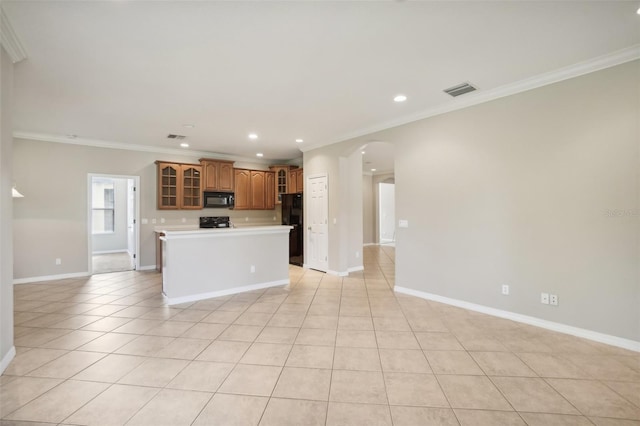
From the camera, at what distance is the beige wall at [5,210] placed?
2256 mm

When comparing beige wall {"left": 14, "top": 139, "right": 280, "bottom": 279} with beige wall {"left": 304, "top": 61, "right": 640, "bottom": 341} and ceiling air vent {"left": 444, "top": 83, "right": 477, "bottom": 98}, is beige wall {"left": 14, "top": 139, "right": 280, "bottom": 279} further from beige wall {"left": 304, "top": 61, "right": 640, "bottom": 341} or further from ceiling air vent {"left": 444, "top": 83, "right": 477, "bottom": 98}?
ceiling air vent {"left": 444, "top": 83, "right": 477, "bottom": 98}

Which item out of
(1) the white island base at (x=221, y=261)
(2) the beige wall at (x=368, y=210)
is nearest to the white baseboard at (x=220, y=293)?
(1) the white island base at (x=221, y=261)

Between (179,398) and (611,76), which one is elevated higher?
(611,76)

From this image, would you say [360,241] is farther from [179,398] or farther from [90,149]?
[90,149]

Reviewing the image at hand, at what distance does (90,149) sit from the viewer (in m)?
5.87

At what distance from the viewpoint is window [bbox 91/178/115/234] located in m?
8.98

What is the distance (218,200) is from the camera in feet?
23.6

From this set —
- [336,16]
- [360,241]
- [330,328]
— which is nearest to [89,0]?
[336,16]

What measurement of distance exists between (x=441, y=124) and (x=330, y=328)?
3.15 meters

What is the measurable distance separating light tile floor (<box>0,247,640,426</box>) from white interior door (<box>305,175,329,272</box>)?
2.22 metres

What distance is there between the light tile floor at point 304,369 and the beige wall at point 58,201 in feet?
6.13

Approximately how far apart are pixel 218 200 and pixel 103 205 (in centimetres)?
474

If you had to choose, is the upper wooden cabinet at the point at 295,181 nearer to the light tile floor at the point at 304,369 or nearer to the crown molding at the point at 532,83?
the crown molding at the point at 532,83

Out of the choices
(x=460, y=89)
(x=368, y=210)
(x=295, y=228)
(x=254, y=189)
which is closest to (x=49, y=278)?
(x=254, y=189)
